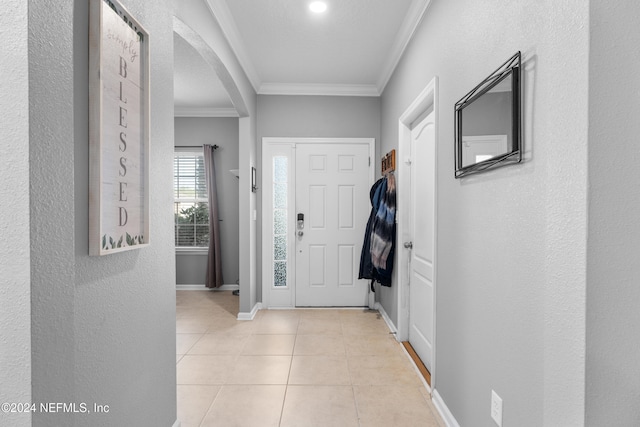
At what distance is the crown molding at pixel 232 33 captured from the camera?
2.43m

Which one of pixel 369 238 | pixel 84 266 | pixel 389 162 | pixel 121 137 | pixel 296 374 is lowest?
pixel 296 374

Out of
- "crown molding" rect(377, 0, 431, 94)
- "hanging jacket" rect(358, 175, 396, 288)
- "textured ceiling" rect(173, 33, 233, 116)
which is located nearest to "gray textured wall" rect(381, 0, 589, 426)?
"crown molding" rect(377, 0, 431, 94)

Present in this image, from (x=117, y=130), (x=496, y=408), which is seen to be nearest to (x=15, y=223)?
(x=117, y=130)

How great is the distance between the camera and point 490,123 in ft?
4.75

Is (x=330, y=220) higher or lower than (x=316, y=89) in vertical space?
lower

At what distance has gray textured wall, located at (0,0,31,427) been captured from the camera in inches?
30.5

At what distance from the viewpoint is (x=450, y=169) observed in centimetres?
195

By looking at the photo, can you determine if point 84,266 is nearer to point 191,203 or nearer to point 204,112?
point 191,203

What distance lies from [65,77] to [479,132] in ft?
5.03

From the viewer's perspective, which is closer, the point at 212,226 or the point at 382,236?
the point at 382,236

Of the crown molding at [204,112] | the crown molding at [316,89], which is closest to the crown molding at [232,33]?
the crown molding at [316,89]

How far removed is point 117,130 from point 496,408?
71.1 inches

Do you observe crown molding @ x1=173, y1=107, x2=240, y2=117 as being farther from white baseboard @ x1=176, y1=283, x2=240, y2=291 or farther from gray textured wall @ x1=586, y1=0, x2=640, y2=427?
gray textured wall @ x1=586, y1=0, x2=640, y2=427

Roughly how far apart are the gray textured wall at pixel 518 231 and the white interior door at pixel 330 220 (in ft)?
6.57
